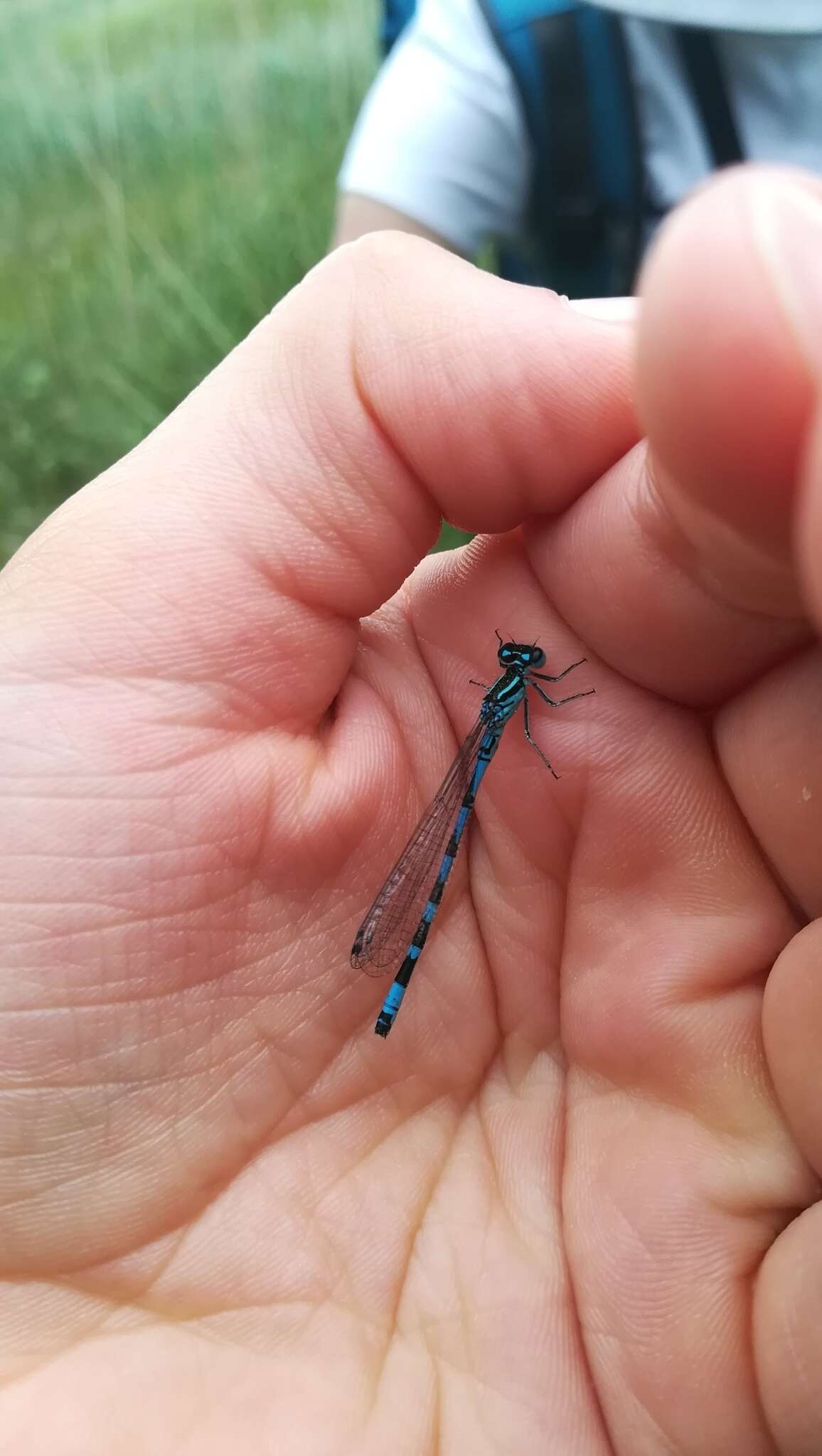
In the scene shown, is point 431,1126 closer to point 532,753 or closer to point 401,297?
point 532,753

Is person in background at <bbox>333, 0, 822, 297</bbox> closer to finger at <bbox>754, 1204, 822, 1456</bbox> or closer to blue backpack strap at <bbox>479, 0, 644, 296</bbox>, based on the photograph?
blue backpack strap at <bbox>479, 0, 644, 296</bbox>

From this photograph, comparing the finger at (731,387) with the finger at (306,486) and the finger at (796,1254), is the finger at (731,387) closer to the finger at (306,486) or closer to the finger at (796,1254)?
the finger at (306,486)

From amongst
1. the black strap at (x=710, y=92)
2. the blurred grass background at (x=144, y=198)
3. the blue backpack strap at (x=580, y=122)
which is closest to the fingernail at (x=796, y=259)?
the blue backpack strap at (x=580, y=122)

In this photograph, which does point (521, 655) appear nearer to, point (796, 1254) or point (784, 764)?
point (784, 764)

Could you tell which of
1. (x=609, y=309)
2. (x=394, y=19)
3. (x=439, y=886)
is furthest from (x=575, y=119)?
(x=439, y=886)

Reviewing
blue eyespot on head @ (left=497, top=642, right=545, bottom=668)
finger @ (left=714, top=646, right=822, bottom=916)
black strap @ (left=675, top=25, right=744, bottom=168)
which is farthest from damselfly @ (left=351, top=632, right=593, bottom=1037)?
black strap @ (left=675, top=25, right=744, bottom=168)

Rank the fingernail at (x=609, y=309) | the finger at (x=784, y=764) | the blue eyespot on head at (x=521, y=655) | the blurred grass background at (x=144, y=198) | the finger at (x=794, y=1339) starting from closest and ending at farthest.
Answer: the finger at (x=794, y=1339) < the finger at (x=784, y=764) < the fingernail at (x=609, y=309) < the blue eyespot on head at (x=521, y=655) < the blurred grass background at (x=144, y=198)
